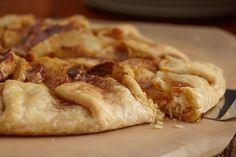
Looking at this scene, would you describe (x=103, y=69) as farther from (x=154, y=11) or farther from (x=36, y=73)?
(x=154, y=11)

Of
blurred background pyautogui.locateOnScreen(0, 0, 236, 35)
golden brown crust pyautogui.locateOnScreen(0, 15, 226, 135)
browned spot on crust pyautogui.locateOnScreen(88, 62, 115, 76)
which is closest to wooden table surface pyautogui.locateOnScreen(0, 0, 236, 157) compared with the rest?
blurred background pyautogui.locateOnScreen(0, 0, 236, 35)

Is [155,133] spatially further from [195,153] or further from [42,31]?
[42,31]

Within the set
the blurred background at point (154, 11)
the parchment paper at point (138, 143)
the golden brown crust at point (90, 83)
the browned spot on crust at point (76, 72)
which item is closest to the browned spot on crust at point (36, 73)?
the golden brown crust at point (90, 83)

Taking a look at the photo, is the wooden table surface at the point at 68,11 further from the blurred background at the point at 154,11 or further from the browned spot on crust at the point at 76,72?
the browned spot on crust at the point at 76,72

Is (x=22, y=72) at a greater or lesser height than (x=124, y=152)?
greater

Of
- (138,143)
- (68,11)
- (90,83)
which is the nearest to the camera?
(138,143)

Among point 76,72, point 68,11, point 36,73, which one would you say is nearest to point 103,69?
point 76,72

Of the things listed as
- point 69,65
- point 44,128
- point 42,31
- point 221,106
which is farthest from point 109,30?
point 44,128
